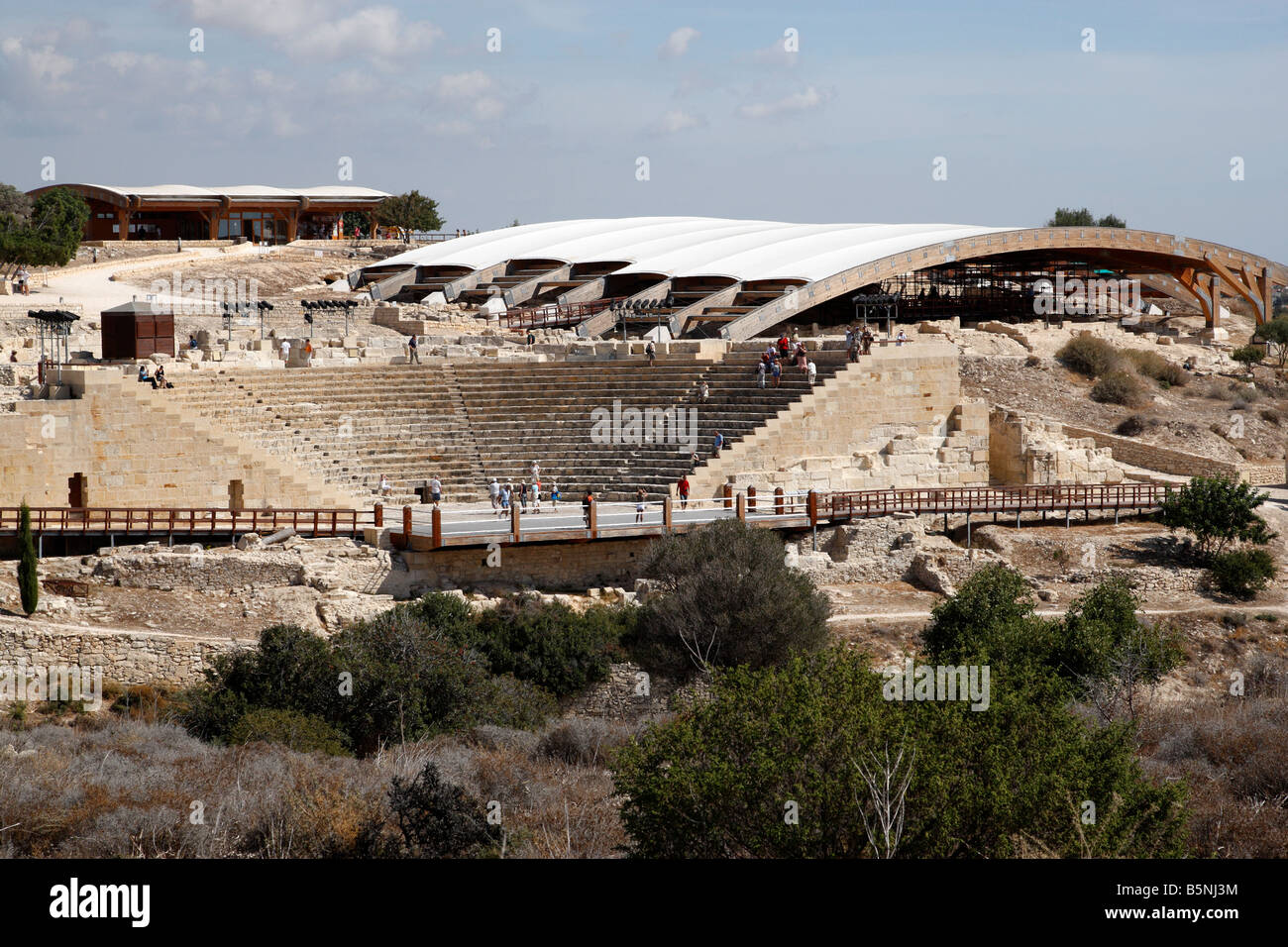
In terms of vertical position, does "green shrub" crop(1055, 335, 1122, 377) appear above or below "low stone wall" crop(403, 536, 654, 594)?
above

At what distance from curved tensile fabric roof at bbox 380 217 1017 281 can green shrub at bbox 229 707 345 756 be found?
2794 cm

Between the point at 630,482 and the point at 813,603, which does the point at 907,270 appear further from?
the point at 813,603

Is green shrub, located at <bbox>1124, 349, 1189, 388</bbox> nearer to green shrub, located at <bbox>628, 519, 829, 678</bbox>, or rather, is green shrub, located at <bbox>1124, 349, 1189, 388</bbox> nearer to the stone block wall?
the stone block wall

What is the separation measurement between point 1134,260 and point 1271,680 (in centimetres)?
3225

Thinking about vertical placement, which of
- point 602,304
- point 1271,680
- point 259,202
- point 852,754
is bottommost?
point 1271,680

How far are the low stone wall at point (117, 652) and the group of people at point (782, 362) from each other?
14431 mm

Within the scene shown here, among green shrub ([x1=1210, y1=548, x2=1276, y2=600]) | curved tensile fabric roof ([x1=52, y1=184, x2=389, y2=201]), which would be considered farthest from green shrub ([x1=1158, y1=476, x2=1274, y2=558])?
curved tensile fabric roof ([x1=52, y1=184, x2=389, y2=201])

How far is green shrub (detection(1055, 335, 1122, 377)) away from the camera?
39.8 meters

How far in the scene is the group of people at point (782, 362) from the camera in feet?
103

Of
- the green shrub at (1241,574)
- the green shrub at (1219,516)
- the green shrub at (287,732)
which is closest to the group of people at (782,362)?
the green shrub at (1219,516)

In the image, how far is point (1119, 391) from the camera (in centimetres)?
3794

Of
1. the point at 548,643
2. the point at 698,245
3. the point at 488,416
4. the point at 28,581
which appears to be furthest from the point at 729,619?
the point at 698,245
